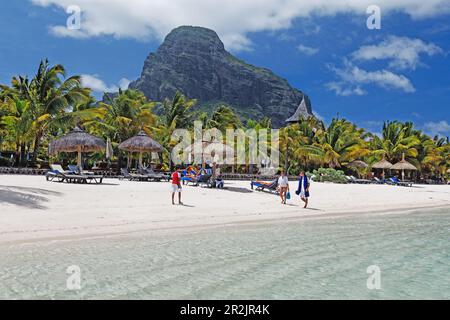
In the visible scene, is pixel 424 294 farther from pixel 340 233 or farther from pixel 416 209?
pixel 416 209

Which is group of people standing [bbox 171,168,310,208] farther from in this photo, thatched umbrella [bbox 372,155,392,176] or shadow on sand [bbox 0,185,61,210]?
thatched umbrella [bbox 372,155,392,176]

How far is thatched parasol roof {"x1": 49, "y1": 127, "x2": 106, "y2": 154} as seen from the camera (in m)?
19.9

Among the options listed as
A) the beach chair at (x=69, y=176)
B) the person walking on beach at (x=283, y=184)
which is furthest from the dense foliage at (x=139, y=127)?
the person walking on beach at (x=283, y=184)

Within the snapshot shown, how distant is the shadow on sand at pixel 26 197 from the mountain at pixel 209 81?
115843 mm

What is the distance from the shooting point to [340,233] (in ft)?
31.2

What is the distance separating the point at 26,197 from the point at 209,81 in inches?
5338

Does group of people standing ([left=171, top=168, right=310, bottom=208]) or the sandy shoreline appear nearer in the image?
the sandy shoreline

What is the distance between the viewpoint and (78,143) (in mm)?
19844

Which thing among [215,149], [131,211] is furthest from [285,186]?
[131,211]

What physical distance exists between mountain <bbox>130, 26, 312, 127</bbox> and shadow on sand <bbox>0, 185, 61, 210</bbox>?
380 ft

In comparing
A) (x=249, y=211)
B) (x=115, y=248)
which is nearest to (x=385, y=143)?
(x=249, y=211)

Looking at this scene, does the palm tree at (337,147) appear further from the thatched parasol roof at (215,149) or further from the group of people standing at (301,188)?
the group of people standing at (301,188)

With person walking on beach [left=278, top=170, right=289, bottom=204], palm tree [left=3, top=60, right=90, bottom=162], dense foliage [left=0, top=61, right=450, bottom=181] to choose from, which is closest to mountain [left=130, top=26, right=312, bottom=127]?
dense foliage [left=0, top=61, right=450, bottom=181]

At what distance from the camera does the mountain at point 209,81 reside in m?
138
